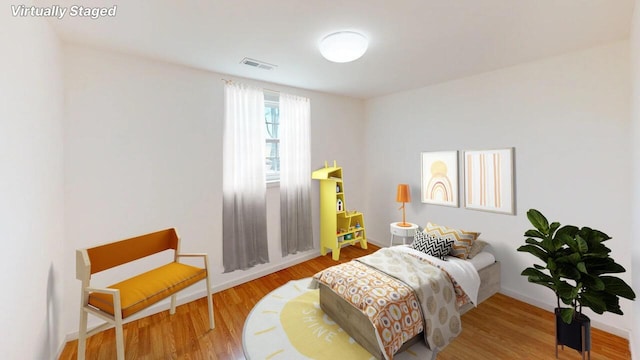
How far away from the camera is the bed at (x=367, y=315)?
1887 mm

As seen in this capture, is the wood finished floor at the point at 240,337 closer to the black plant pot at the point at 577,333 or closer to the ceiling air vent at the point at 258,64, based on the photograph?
the black plant pot at the point at 577,333

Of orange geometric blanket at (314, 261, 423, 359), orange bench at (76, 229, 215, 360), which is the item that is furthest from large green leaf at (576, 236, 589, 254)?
orange bench at (76, 229, 215, 360)

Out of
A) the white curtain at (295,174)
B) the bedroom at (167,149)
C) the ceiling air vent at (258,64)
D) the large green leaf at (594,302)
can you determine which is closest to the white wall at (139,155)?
the bedroom at (167,149)

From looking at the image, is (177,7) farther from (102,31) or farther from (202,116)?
(202,116)

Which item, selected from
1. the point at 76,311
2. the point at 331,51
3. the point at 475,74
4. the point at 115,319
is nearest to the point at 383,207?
the point at 475,74

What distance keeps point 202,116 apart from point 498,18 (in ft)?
9.29

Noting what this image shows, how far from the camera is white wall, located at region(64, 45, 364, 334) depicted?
2.18 m

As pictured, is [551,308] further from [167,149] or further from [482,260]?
[167,149]

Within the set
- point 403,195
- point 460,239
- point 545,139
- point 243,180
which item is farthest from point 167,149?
point 545,139

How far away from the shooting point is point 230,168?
3.02 metres

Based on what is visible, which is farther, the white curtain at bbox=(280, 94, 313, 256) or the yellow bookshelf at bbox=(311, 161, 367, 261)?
the yellow bookshelf at bbox=(311, 161, 367, 261)

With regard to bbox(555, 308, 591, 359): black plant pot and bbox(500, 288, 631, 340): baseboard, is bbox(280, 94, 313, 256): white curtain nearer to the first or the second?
bbox(500, 288, 631, 340): baseboard

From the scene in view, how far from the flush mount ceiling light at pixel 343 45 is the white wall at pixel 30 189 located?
183cm

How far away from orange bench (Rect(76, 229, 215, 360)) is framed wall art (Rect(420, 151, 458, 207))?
2.93 metres
